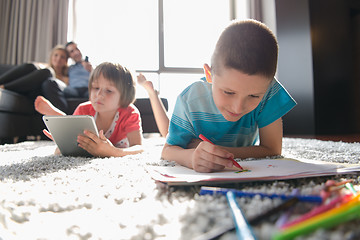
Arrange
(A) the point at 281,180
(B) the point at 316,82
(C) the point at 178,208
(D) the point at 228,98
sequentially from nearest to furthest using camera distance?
1. (C) the point at 178,208
2. (A) the point at 281,180
3. (D) the point at 228,98
4. (B) the point at 316,82

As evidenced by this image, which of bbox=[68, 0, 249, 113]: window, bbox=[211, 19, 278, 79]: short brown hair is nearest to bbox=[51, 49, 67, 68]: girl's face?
bbox=[68, 0, 249, 113]: window

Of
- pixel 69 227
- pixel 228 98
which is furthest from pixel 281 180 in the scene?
pixel 69 227

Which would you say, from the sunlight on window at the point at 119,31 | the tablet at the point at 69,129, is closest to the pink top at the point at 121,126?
the tablet at the point at 69,129

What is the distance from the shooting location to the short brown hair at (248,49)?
53 cm

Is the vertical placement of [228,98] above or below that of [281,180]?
above

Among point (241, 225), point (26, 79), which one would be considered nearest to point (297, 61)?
point (26, 79)

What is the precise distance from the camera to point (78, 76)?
2619 millimetres

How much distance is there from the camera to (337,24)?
8.27ft

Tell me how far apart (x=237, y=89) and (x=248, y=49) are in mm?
86

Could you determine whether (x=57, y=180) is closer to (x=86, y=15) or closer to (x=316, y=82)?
(x=316, y=82)

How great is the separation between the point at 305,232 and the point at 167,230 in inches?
5.3

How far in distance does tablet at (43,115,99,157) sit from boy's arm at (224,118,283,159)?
0.48 m

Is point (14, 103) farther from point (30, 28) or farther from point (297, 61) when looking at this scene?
point (297, 61)

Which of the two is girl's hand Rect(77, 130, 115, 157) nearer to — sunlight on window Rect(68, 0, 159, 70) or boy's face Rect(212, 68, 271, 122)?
boy's face Rect(212, 68, 271, 122)
